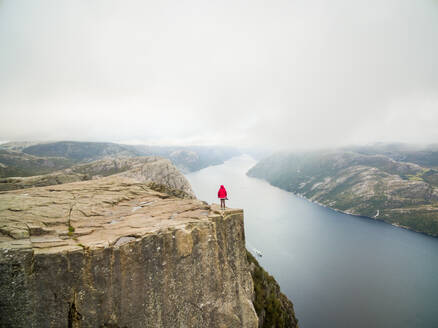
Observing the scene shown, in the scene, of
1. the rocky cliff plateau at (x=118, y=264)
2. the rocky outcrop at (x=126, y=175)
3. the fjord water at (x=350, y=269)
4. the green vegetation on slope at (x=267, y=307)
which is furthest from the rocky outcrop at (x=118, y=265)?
the fjord water at (x=350, y=269)

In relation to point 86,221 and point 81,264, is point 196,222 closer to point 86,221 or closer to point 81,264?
point 81,264

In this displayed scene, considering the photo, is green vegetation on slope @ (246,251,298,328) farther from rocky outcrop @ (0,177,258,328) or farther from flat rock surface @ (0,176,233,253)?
flat rock surface @ (0,176,233,253)

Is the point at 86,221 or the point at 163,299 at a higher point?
the point at 86,221

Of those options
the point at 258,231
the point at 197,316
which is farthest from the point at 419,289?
the point at 197,316

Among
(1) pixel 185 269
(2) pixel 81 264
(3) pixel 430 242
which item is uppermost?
(2) pixel 81 264

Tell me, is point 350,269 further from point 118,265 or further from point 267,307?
point 118,265

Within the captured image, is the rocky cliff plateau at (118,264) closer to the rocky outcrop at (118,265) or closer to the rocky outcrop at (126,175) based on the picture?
the rocky outcrop at (118,265)

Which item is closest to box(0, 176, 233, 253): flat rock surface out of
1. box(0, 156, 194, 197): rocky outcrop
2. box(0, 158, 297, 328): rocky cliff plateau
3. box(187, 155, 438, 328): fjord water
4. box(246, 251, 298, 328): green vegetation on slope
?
box(0, 158, 297, 328): rocky cliff plateau

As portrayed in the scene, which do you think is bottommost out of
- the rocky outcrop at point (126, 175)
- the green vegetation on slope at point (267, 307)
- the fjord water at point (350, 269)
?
the fjord water at point (350, 269)
